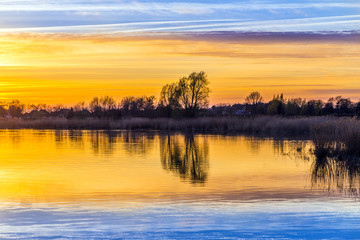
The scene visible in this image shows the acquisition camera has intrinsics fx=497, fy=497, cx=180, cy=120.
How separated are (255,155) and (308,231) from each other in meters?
13.1

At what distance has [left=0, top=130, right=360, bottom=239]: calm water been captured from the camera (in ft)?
24.7

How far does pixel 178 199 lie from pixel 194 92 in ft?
169

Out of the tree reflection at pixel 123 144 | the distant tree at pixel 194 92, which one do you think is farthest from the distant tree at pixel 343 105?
the tree reflection at pixel 123 144

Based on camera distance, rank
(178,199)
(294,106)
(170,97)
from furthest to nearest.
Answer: (294,106) < (170,97) < (178,199)

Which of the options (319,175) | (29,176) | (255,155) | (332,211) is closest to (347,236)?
(332,211)

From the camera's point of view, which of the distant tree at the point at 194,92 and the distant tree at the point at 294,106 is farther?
the distant tree at the point at 294,106

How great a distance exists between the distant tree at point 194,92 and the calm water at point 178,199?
4177 cm

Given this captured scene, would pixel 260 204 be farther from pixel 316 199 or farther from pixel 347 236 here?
pixel 347 236

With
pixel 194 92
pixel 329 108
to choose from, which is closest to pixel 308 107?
pixel 329 108

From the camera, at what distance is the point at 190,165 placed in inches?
677

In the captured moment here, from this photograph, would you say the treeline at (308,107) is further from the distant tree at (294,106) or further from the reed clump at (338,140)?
the reed clump at (338,140)

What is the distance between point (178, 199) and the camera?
10234 millimetres

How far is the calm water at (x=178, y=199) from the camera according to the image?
754cm

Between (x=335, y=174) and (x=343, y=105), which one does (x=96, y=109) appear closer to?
(x=343, y=105)
